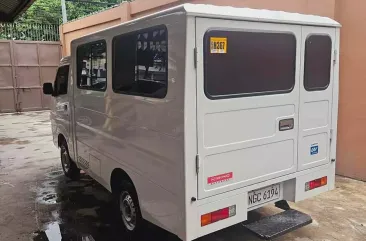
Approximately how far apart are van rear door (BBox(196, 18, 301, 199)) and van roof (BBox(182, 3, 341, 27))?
0.15 feet

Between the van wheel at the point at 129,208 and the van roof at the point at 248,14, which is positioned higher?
the van roof at the point at 248,14

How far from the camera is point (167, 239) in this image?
3623 millimetres

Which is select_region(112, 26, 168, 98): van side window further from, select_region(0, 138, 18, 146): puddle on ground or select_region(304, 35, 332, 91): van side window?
select_region(0, 138, 18, 146): puddle on ground

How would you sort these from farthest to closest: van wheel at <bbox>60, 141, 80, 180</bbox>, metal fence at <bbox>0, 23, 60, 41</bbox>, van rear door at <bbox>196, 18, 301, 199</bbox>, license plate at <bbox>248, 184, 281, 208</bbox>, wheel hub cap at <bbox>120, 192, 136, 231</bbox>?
metal fence at <bbox>0, 23, 60, 41</bbox> < van wheel at <bbox>60, 141, 80, 180</bbox> < wheel hub cap at <bbox>120, 192, 136, 231</bbox> < license plate at <bbox>248, 184, 281, 208</bbox> < van rear door at <bbox>196, 18, 301, 199</bbox>

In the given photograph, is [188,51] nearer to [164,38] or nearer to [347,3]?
[164,38]

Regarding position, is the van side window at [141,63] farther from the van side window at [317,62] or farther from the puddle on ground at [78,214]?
the puddle on ground at [78,214]

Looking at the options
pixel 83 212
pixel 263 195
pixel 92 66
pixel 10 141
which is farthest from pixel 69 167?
pixel 10 141

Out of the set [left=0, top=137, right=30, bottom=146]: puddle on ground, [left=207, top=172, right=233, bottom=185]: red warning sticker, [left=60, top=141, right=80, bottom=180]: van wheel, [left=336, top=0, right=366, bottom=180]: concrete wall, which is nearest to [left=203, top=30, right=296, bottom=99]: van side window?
[left=207, top=172, right=233, bottom=185]: red warning sticker

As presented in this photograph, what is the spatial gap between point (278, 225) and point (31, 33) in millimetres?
15469

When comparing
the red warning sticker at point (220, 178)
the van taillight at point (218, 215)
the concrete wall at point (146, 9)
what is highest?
the concrete wall at point (146, 9)

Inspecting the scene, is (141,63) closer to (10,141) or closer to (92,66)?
(92,66)

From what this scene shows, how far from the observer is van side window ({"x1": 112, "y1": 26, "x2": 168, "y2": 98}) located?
279 cm

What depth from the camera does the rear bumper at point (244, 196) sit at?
2.72 metres

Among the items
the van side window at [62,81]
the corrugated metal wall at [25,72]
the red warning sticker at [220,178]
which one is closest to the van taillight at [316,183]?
the red warning sticker at [220,178]
